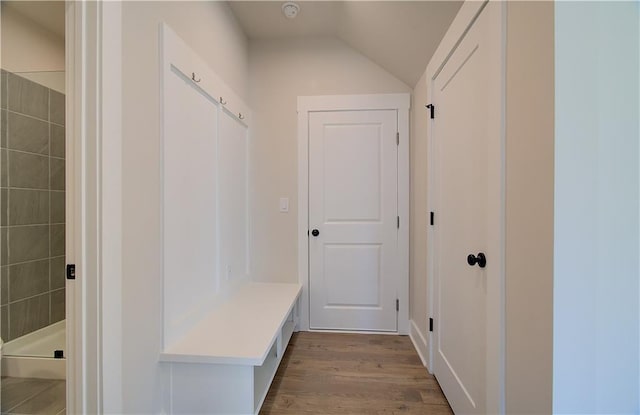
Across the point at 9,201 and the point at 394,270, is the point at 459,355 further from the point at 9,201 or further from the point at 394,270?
the point at 9,201

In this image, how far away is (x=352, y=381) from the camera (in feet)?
5.97

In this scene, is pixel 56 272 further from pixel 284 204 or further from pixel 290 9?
pixel 290 9

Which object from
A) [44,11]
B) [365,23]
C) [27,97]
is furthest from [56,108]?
[365,23]

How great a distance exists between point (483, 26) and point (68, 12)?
1623 mm

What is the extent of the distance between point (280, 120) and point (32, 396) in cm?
250

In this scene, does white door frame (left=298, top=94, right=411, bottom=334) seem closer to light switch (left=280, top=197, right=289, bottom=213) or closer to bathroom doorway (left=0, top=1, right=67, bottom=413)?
light switch (left=280, top=197, right=289, bottom=213)

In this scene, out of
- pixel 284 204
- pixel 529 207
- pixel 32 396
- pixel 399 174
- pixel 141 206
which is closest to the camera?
pixel 529 207

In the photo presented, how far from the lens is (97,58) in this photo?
1001 mm

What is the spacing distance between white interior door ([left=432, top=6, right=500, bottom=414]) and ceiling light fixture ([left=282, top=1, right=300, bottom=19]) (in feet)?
4.09

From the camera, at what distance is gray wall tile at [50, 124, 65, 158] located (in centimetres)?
210

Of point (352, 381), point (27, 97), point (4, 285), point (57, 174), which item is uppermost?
point (27, 97)

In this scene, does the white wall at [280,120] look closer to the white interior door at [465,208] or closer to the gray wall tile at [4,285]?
the white interior door at [465,208]

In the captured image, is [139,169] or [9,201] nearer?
[139,169]
